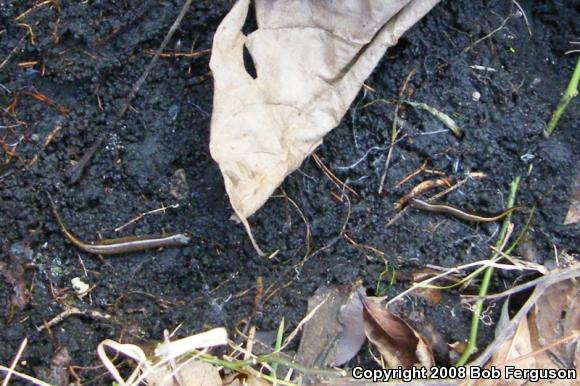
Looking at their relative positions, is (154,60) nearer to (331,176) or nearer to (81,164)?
(81,164)

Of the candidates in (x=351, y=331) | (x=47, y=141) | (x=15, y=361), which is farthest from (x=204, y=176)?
(x=15, y=361)

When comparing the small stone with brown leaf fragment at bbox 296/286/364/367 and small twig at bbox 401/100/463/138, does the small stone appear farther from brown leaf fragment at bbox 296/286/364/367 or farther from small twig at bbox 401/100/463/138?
small twig at bbox 401/100/463/138

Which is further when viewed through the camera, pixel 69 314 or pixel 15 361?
pixel 69 314

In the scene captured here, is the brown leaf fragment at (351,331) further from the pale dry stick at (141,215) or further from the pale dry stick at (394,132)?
the pale dry stick at (141,215)

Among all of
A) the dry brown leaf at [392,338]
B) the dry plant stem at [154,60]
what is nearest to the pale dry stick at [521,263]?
the dry brown leaf at [392,338]

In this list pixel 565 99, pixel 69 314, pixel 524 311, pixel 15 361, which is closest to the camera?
pixel 15 361

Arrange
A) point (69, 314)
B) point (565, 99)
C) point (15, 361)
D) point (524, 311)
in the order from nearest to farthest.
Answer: point (15, 361)
point (69, 314)
point (524, 311)
point (565, 99)
